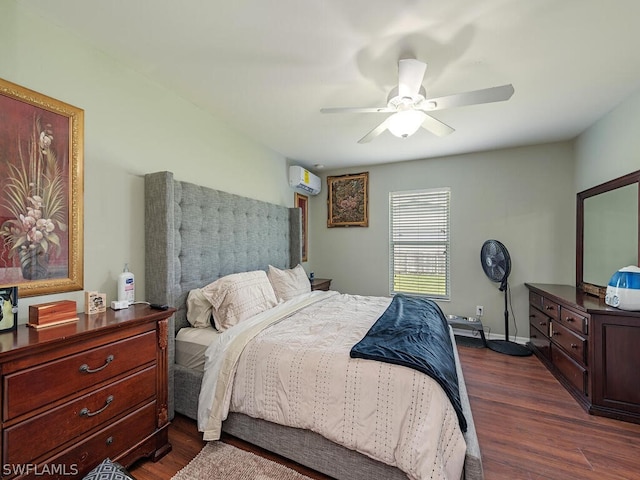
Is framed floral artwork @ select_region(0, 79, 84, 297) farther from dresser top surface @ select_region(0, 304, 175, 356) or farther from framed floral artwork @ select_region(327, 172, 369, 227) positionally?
A: framed floral artwork @ select_region(327, 172, 369, 227)

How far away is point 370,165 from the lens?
4.41 m

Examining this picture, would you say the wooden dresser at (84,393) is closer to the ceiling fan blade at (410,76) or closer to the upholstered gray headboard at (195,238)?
A: the upholstered gray headboard at (195,238)

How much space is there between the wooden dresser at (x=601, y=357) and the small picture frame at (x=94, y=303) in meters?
3.42

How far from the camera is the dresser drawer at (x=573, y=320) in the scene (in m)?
2.27

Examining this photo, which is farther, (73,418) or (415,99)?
(415,99)

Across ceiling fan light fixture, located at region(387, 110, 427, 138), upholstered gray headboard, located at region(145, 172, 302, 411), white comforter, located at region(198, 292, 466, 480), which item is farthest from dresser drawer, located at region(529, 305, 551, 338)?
upholstered gray headboard, located at region(145, 172, 302, 411)

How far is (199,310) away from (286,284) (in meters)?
0.99

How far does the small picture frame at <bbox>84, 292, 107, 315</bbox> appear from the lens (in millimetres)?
1639

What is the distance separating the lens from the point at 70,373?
1.28 meters

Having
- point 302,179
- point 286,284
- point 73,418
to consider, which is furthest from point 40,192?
point 302,179

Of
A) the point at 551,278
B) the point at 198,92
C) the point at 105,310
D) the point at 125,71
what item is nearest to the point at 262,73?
the point at 198,92

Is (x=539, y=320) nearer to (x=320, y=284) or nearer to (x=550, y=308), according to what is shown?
(x=550, y=308)

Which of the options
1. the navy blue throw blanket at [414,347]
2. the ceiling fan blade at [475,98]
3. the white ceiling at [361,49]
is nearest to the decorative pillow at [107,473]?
the navy blue throw blanket at [414,347]

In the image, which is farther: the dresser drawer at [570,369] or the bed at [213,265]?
the dresser drawer at [570,369]
